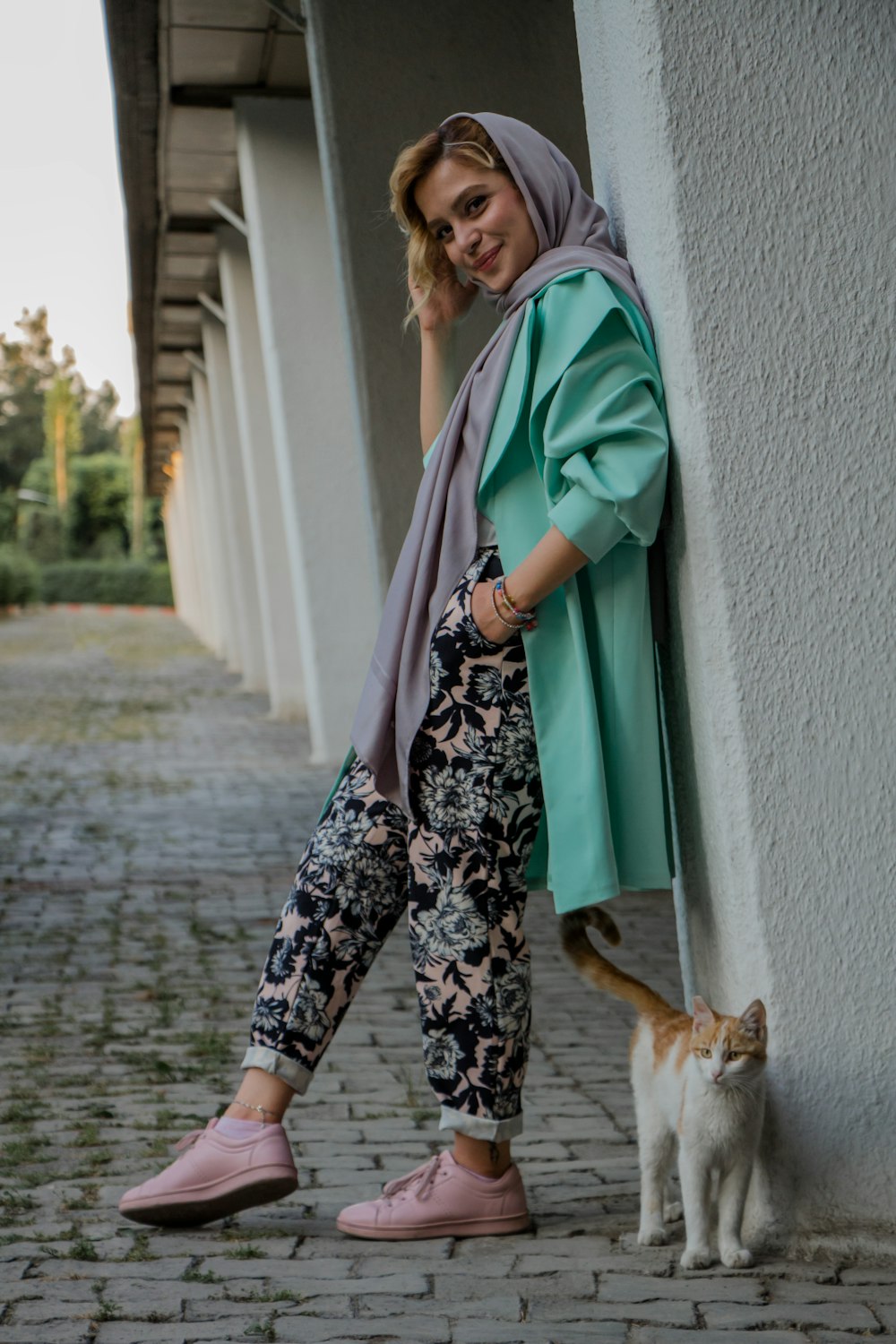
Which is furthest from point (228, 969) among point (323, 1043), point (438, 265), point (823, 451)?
point (823, 451)

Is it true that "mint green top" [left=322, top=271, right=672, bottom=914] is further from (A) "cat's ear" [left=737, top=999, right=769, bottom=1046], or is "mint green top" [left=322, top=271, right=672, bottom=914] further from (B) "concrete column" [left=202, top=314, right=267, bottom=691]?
(B) "concrete column" [left=202, top=314, right=267, bottom=691]

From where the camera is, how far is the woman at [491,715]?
3.23m

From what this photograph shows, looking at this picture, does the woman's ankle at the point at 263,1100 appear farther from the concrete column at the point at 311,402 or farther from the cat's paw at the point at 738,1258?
the concrete column at the point at 311,402

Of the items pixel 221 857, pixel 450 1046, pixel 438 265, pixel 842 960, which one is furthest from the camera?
pixel 221 857

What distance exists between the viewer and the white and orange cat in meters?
3.09

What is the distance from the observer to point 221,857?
31.4 feet

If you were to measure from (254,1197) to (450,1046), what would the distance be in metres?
0.53

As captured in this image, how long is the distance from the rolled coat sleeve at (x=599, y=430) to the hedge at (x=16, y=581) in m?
48.6

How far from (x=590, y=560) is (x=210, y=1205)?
1592mm

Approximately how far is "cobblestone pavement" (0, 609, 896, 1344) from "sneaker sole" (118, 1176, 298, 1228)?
0.05 meters

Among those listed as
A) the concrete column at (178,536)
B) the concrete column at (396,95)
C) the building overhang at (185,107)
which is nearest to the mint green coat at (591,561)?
the concrete column at (396,95)

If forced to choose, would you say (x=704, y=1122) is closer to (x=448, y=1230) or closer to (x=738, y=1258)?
(x=738, y=1258)

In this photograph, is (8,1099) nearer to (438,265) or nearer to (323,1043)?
(323,1043)

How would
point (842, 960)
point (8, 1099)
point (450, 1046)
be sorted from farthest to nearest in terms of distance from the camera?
point (8, 1099) → point (450, 1046) → point (842, 960)
